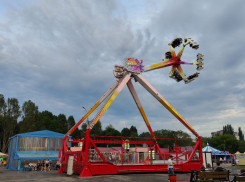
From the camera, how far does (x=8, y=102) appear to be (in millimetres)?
63500

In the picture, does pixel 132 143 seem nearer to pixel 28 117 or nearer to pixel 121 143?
pixel 121 143

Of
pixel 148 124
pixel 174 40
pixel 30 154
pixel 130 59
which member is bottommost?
pixel 30 154

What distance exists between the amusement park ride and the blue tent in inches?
590

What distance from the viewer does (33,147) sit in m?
35.1

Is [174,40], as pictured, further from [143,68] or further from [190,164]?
[190,164]

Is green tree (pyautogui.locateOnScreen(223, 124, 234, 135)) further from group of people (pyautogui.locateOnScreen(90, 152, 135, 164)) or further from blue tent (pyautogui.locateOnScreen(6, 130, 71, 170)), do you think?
group of people (pyautogui.locateOnScreen(90, 152, 135, 164))

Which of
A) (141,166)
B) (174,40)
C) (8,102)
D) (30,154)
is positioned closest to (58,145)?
(30,154)

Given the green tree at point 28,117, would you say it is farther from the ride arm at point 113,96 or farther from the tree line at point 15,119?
the ride arm at point 113,96

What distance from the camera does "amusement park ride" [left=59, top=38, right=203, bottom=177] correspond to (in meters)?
16.9

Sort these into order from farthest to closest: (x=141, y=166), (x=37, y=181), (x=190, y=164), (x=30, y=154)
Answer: (x=30, y=154) < (x=190, y=164) < (x=141, y=166) < (x=37, y=181)

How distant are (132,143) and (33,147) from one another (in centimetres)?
2238

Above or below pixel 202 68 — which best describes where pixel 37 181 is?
below

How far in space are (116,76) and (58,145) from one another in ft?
72.9

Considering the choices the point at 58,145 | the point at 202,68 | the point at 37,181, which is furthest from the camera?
the point at 58,145
